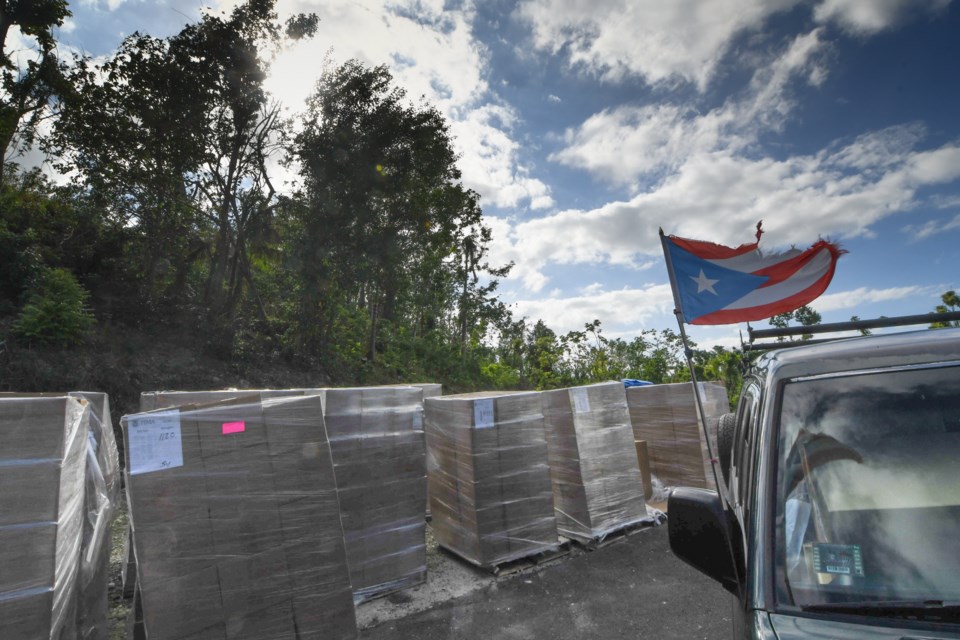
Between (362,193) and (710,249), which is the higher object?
(362,193)

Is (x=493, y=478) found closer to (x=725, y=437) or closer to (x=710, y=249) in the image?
(x=725, y=437)

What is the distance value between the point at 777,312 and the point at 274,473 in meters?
3.86

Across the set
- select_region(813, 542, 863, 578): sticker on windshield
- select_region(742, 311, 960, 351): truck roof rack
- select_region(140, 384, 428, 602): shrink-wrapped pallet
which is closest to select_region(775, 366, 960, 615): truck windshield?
select_region(813, 542, 863, 578): sticker on windshield

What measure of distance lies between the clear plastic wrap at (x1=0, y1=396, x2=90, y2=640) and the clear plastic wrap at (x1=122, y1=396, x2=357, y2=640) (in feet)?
1.00

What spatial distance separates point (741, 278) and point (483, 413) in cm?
241

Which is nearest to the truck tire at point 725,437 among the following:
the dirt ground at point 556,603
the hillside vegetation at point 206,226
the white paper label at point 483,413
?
the dirt ground at point 556,603

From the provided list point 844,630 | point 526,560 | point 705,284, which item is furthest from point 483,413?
point 844,630

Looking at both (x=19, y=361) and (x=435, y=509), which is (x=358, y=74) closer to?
(x=19, y=361)

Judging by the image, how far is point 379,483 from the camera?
4.33 meters

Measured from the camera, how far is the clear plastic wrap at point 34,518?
7.45 feet

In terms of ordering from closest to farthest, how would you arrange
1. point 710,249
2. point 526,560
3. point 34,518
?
1. point 34,518
2. point 710,249
3. point 526,560

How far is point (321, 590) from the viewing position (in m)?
3.14

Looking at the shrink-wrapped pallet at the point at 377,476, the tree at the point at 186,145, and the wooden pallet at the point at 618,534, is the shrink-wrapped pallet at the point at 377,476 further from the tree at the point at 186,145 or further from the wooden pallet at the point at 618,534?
the tree at the point at 186,145

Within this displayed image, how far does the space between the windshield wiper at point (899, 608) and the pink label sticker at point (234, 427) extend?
112 inches
